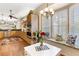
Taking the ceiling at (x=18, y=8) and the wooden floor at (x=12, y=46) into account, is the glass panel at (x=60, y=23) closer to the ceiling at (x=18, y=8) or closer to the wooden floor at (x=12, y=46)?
the ceiling at (x=18, y=8)

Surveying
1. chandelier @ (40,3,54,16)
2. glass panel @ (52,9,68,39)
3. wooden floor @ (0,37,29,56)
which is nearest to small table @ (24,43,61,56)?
wooden floor @ (0,37,29,56)

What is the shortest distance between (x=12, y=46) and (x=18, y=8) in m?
0.58

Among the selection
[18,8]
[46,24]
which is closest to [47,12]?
[46,24]

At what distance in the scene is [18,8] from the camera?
6.10ft

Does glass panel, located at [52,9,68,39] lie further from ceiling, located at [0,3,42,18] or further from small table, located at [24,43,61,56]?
ceiling, located at [0,3,42,18]

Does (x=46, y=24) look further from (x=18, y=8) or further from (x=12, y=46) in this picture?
(x=12, y=46)

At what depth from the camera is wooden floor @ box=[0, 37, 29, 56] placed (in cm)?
185

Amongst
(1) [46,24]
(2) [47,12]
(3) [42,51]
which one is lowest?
(3) [42,51]

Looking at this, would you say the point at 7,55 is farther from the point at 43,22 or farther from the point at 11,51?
the point at 43,22

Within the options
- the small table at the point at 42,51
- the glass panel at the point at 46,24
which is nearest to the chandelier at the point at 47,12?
the glass panel at the point at 46,24

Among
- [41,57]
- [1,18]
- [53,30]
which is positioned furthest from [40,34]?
[1,18]

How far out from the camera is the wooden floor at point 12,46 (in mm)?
1846

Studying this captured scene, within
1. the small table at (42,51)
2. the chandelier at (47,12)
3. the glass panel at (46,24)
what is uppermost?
the chandelier at (47,12)

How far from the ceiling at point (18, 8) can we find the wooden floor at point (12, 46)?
1.27 ft
